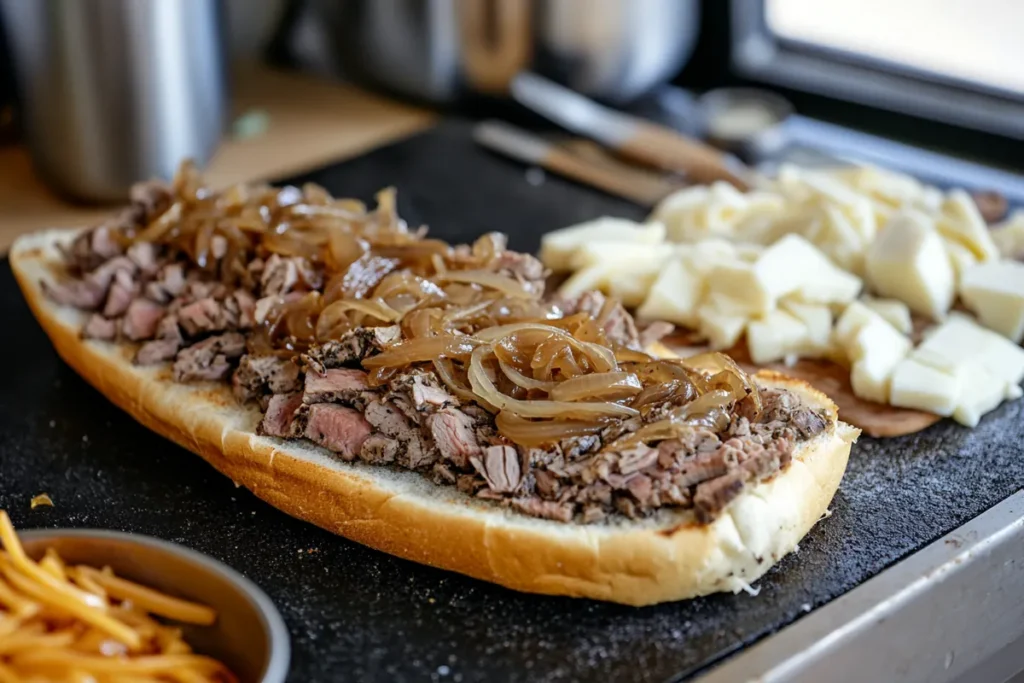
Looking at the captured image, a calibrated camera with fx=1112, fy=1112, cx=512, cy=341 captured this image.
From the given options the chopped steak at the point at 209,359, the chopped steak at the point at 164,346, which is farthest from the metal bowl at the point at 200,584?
the chopped steak at the point at 164,346

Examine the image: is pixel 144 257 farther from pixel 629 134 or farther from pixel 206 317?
pixel 629 134

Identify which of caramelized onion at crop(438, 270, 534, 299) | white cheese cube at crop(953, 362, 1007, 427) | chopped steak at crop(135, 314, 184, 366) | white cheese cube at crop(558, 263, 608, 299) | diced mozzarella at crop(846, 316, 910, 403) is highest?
caramelized onion at crop(438, 270, 534, 299)

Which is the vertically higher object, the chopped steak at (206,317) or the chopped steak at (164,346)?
the chopped steak at (206,317)

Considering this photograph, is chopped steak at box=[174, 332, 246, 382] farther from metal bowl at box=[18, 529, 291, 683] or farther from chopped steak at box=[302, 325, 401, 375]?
metal bowl at box=[18, 529, 291, 683]

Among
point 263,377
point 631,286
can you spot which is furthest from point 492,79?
point 263,377

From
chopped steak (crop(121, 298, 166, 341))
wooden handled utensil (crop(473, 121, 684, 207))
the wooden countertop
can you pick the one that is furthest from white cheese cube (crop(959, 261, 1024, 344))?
the wooden countertop

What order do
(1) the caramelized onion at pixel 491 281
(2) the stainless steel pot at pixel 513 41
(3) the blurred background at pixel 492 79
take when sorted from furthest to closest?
(2) the stainless steel pot at pixel 513 41 → (3) the blurred background at pixel 492 79 → (1) the caramelized onion at pixel 491 281

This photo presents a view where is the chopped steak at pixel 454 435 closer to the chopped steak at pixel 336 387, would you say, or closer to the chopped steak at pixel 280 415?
the chopped steak at pixel 336 387
